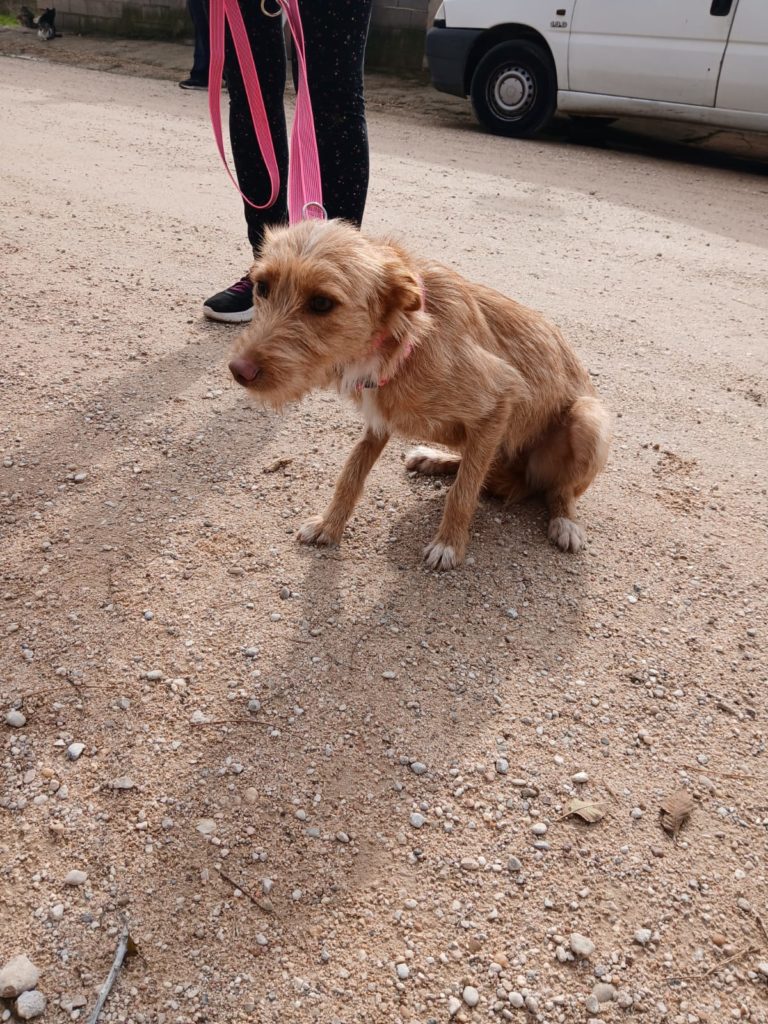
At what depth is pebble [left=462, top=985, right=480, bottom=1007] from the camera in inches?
66.5

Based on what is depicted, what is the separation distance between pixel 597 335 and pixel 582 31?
20.4 ft

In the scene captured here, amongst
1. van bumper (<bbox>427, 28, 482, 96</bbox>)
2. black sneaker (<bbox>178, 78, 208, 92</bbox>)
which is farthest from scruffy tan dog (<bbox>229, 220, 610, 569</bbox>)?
black sneaker (<bbox>178, 78, 208, 92</bbox>)

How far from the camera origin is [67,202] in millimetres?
6199

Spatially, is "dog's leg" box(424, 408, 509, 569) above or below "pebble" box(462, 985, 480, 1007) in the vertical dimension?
above

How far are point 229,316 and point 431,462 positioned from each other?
5.82 ft

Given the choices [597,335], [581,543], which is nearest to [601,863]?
[581,543]

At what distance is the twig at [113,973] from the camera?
1610 mm

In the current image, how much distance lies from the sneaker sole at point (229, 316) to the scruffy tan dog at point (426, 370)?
1.64m

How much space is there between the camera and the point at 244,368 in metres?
2.33

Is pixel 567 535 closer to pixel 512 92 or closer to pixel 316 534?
pixel 316 534

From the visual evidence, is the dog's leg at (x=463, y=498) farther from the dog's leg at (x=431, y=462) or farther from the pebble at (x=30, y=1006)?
the pebble at (x=30, y=1006)

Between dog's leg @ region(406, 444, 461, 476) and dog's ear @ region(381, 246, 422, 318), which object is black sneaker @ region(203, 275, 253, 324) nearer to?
dog's leg @ region(406, 444, 461, 476)

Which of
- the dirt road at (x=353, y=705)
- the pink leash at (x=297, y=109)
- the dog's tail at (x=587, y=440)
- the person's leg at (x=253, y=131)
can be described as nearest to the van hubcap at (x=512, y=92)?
the dirt road at (x=353, y=705)

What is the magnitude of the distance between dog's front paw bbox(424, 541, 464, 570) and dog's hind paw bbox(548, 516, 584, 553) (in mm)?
453
